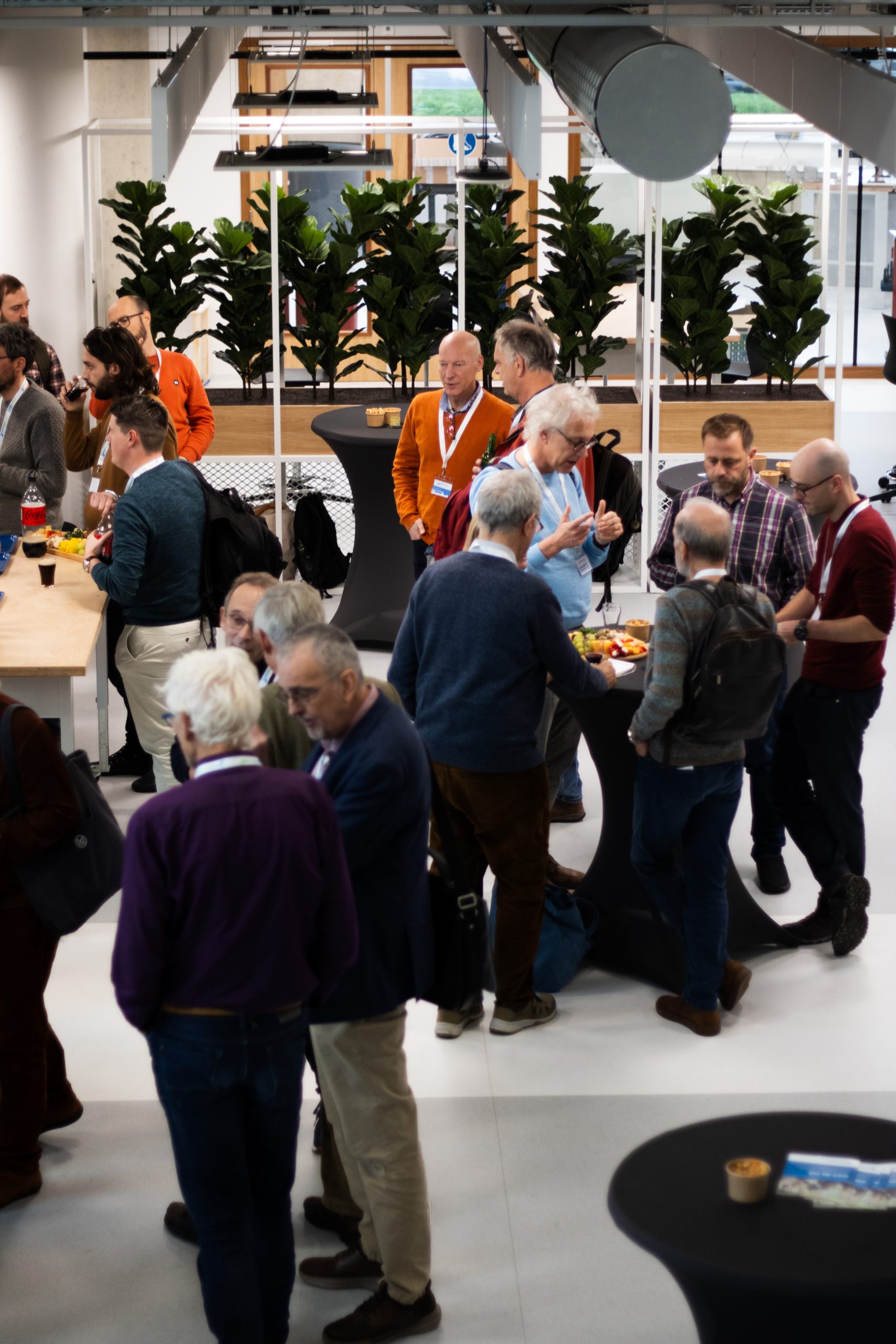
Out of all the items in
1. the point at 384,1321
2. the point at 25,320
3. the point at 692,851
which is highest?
the point at 25,320

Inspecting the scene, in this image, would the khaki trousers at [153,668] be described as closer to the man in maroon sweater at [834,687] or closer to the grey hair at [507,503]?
the grey hair at [507,503]

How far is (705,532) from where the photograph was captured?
151 inches

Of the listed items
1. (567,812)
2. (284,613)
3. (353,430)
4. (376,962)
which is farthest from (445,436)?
(376,962)

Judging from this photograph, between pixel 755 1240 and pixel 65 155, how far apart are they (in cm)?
922

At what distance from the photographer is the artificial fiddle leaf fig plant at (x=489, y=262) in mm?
9250

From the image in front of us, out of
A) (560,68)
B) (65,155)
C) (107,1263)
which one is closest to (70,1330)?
(107,1263)

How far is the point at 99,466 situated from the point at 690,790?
121 inches

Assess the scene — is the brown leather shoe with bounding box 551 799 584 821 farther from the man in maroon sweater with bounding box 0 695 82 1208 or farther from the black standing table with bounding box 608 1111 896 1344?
the black standing table with bounding box 608 1111 896 1344

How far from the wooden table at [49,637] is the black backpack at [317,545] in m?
2.92

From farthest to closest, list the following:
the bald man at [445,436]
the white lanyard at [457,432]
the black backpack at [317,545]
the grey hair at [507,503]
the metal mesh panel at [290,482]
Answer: the metal mesh panel at [290,482], the black backpack at [317,545], the white lanyard at [457,432], the bald man at [445,436], the grey hair at [507,503]

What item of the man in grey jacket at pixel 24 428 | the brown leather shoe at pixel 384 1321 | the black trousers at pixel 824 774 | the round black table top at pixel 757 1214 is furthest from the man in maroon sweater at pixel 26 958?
the man in grey jacket at pixel 24 428

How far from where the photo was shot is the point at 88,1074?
4035 mm

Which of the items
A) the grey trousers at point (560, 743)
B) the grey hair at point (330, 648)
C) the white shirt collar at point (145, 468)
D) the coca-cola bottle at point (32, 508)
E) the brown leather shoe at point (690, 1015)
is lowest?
the brown leather shoe at point (690, 1015)

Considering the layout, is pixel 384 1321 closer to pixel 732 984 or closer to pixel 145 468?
pixel 732 984
